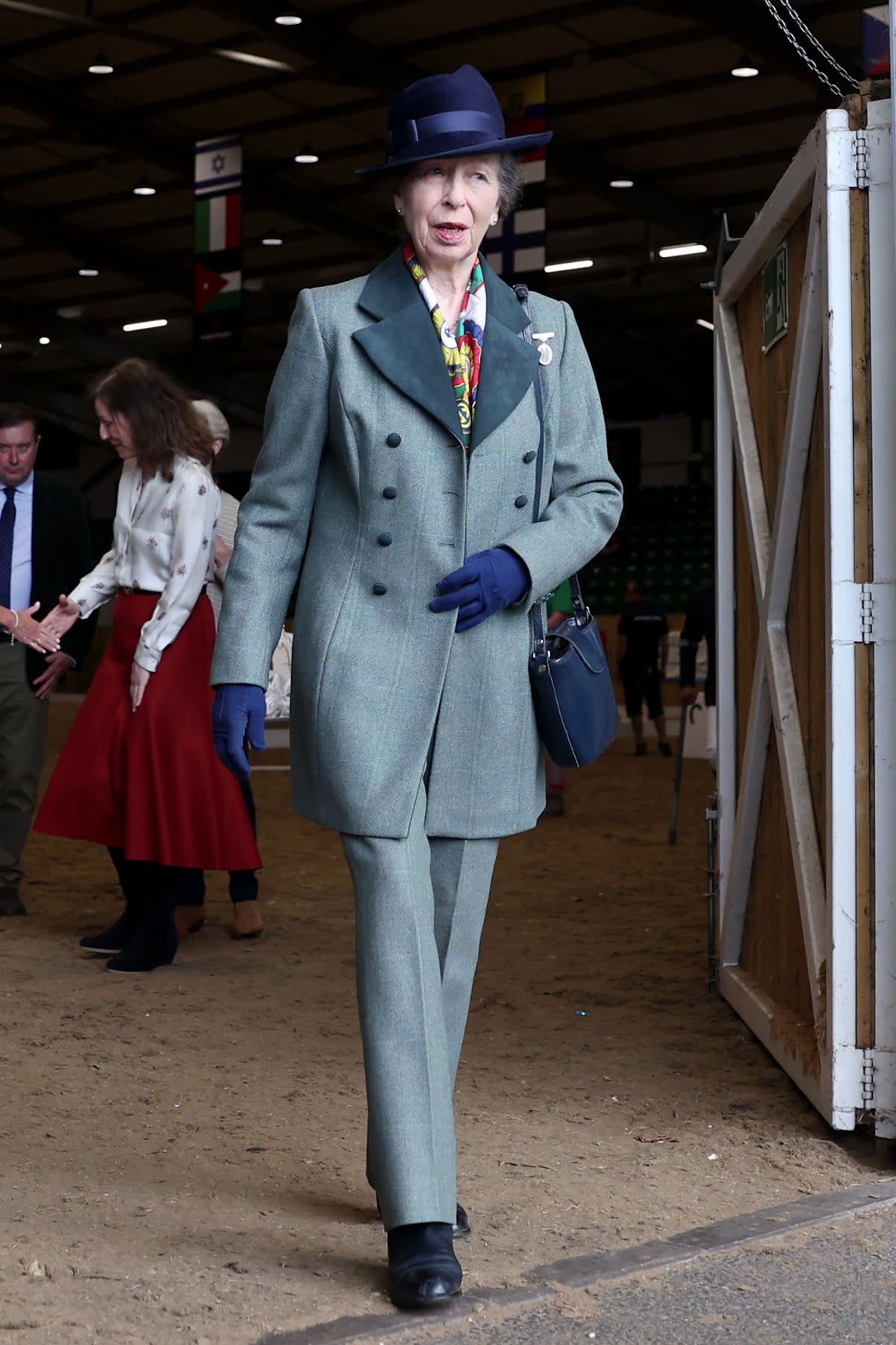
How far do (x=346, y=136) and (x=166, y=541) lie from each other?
14.1m

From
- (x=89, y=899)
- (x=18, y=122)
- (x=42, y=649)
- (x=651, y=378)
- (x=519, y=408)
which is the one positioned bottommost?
(x=89, y=899)

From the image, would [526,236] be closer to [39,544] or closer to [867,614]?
[39,544]

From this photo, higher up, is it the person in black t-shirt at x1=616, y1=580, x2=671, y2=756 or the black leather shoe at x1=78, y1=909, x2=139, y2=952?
→ the person in black t-shirt at x1=616, y1=580, x2=671, y2=756

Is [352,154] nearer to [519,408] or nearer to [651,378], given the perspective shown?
[651,378]

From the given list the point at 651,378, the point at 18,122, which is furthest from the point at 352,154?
the point at 651,378

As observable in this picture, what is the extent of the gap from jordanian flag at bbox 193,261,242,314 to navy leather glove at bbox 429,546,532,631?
12.5 metres

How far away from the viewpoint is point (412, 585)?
2436 millimetres

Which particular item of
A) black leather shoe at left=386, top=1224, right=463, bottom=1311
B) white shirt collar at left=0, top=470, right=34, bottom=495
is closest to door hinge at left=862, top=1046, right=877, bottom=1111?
black leather shoe at left=386, top=1224, right=463, bottom=1311

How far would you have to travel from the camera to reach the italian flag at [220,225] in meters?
14.4

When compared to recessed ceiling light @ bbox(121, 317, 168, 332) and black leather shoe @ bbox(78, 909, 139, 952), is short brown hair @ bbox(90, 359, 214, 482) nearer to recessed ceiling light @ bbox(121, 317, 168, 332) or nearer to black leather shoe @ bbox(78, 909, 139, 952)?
black leather shoe @ bbox(78, 909, 139, 952)

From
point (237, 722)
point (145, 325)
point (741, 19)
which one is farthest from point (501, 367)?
point (145, 325)

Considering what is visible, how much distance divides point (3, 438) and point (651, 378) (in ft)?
71.3

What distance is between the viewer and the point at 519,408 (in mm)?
2514

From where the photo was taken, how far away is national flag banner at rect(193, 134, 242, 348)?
14.4m
